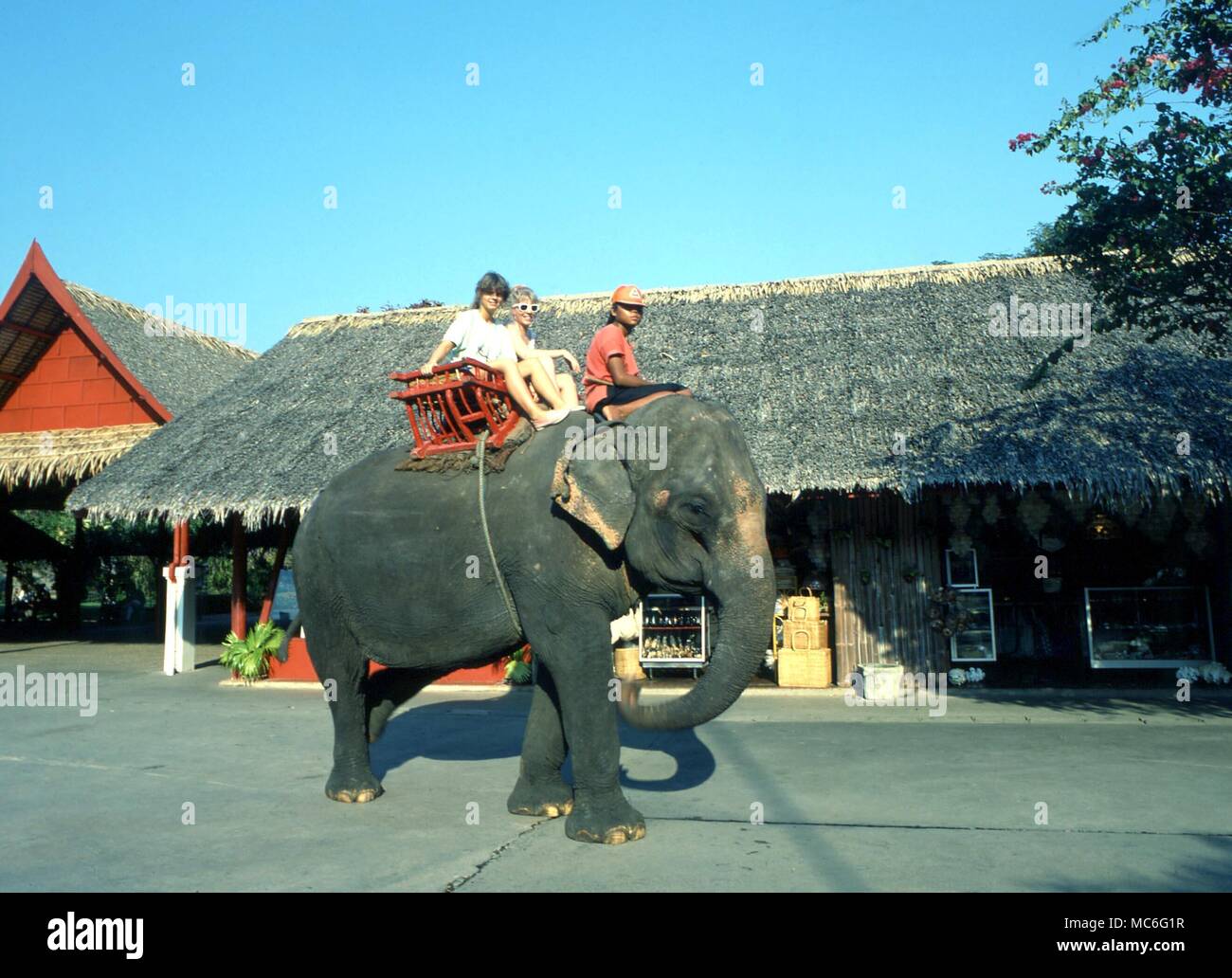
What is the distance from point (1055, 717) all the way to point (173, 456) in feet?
38.7

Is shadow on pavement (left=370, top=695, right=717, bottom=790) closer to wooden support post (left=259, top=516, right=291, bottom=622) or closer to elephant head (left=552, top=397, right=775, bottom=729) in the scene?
elephant head (left=552, top=397, right=775, bottom=729)

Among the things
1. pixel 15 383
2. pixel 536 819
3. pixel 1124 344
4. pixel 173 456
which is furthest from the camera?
pixel 15 383

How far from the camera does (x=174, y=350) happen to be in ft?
59.9

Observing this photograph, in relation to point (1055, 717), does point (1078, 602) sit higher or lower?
higher

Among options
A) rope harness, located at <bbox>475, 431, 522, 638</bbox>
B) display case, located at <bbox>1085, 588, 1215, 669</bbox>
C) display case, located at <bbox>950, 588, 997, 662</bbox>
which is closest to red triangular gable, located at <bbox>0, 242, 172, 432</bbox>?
rope harness, located at <bbox>475, 431, 522, 638</bbox>

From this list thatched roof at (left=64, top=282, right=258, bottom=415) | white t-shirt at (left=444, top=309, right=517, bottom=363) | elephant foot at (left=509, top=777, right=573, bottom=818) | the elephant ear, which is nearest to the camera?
the elephant ear

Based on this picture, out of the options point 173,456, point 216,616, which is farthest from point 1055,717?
point 216,616

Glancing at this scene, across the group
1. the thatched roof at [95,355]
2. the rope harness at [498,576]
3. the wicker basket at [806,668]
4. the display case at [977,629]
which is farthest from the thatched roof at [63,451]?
the display case at [977,629]

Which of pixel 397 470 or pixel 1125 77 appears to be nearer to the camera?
pixel 397 470

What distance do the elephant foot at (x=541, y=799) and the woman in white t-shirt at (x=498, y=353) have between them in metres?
2.08

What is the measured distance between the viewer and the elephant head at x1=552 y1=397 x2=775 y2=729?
4316 millimetres

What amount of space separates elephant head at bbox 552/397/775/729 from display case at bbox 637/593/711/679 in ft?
26.9

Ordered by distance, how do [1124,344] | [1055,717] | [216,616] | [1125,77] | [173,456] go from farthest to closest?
1. [216,616]
2. [173,456]
3. [1124,344]
4. [1055,717]
5. [1125,77]

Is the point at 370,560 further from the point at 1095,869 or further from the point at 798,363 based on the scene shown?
the point at 798,363
